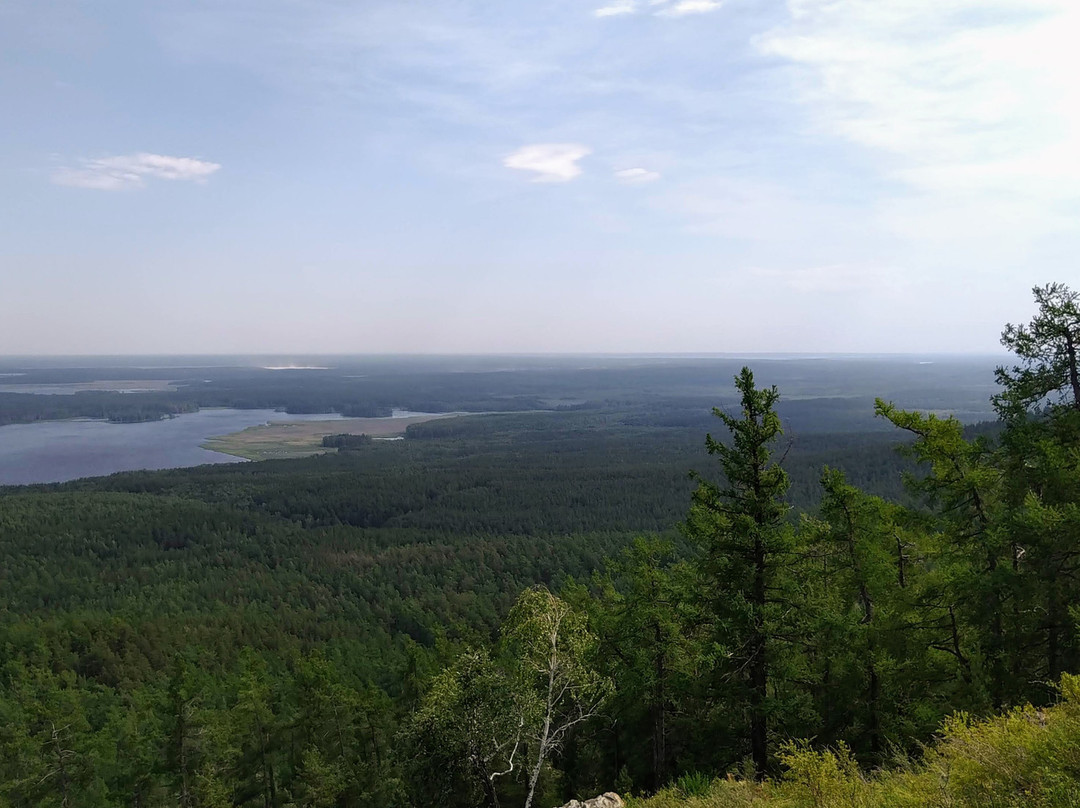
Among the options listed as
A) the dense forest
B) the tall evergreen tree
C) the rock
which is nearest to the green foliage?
the dense forest

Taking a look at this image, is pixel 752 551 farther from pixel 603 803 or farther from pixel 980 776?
pixel 980 776

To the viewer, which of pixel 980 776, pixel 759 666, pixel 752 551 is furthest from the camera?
pixel 752 551

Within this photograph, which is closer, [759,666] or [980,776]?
[980,776]

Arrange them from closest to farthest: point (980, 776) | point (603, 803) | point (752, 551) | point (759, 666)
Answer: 1. point (980, 776)
2. point (603, 803)
3. point (759, 666)
4. point (752, 551)

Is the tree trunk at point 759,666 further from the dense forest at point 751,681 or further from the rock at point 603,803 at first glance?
the rock at point 603,803

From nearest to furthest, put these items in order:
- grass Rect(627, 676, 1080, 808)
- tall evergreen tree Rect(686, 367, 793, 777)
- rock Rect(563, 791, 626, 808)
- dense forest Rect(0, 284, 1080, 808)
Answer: grass Rect(627, 676, 1080, 808), dense forest Rect(0, 284, 1080, 808), rock Rect(563, 791, 626, 808), tall evergreen tree Rect(686, 367, 793, 777)

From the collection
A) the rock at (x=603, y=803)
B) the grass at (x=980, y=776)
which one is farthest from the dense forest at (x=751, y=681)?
the rock at (x=603, y=803)

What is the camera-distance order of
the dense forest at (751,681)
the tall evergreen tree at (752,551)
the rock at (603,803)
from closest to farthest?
the dense forest at (751,681) → the rock at (603,803) → the tall evergreen tree at (752,551)

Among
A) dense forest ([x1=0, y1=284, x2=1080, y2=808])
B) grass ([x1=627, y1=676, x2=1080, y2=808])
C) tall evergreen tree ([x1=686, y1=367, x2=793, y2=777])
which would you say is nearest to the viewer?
grass ([x1=627, y1=676, x2=1080, y2=808])

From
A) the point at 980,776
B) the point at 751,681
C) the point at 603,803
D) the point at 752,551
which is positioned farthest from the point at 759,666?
the point at 980,776

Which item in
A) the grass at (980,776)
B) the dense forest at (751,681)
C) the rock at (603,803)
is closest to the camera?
the grass at (980,776)

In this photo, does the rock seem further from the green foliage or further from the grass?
the green foliage

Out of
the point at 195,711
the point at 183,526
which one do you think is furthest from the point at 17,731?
the point at 183,526

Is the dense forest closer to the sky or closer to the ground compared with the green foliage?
closer to the ground
